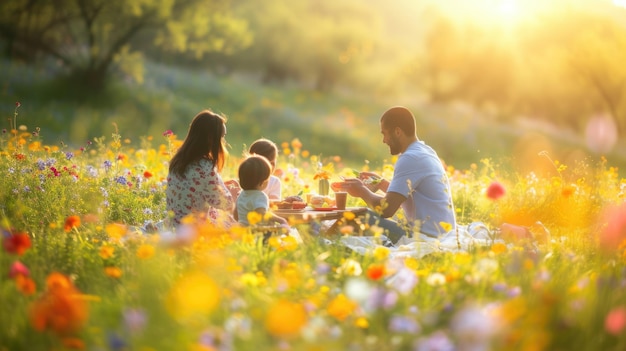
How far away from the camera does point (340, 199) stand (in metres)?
6.64

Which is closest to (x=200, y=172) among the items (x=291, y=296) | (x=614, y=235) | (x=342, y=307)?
(x=291, y=296)

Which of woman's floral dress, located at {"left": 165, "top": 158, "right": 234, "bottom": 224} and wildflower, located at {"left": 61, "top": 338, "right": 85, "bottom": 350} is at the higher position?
woman's floral dress, located at {"left": 165, "top": 158, "right": 234, "bottom": 224}

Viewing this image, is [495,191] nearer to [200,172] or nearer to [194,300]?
[194,300]

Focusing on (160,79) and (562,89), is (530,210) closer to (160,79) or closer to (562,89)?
(160,79)

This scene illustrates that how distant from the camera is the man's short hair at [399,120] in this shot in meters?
6.66

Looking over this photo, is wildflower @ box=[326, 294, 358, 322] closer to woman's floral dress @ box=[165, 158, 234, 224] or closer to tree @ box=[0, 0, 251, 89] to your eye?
woman's floral dress @ box=[165, 158, 234, 224]

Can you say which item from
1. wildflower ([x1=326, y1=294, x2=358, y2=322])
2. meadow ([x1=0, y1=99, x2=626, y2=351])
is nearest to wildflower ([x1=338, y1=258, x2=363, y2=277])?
meadow ([x1=0, y1=99, x2=626, y2=351])

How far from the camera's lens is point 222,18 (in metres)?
23.4

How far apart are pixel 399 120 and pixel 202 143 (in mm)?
2006

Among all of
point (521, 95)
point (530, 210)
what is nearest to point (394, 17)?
point (521, 95)

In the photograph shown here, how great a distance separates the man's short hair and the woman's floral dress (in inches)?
70.2

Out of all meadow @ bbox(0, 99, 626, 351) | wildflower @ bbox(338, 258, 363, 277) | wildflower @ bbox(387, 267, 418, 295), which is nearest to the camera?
meadow @ bbox(0, 99, 626, 351)

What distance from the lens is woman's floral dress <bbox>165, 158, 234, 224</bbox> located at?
638cm

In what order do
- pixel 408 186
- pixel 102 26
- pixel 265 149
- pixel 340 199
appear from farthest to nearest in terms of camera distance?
pixel 102 26
pixel 265 149
pixel 340 199
pixel 408 186
